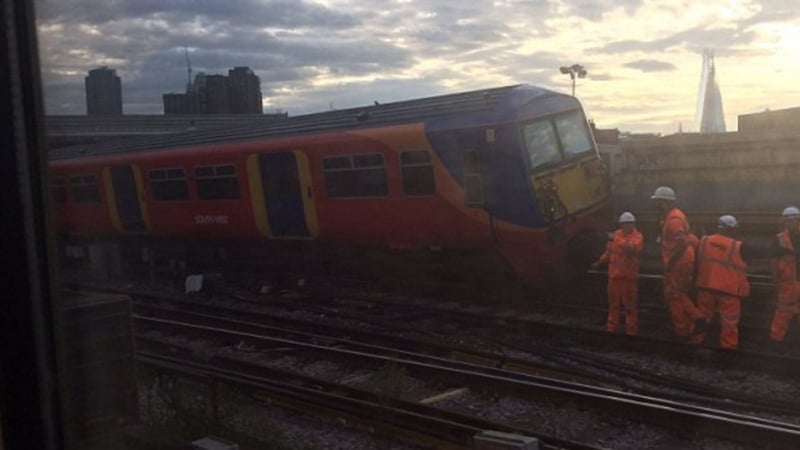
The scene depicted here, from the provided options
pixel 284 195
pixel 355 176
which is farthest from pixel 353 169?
pixel 284 195

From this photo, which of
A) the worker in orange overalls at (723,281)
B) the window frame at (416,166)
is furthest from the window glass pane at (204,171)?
the worker in orange overalls at (723,281)

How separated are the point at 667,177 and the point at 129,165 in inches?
352

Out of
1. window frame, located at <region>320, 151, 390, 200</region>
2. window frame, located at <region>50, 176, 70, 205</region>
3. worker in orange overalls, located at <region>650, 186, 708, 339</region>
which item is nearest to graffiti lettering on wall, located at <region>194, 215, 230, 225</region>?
window frame, located at <region>320, 151, 390, 200</region>

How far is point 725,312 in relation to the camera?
739cm

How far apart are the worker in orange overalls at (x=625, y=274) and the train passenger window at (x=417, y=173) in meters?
2.49

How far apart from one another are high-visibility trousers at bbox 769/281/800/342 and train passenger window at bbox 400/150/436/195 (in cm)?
400

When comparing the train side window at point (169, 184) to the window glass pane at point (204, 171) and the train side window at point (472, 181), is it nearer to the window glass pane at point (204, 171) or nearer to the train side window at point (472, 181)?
the window glass pane at point (204, 171)

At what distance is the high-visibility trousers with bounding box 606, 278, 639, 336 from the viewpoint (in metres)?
8.16

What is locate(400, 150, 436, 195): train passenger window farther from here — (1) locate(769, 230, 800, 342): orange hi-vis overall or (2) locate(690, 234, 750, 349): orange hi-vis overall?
(1) locate(769, 230, 800, 342): orange hi-vis overall

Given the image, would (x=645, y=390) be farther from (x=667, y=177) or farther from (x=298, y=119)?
(x=667, y=177)

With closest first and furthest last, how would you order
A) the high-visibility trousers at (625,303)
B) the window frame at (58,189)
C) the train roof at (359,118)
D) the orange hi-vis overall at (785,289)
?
the window frame at (58,189), the orange hi-vis overall at (785,289), the high-visibility trousers at (625,303), the train roof at (359,118)

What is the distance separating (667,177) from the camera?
Answer: 1388cm

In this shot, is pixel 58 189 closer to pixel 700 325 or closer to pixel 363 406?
pixel 363 406

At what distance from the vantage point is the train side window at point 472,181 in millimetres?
9664
